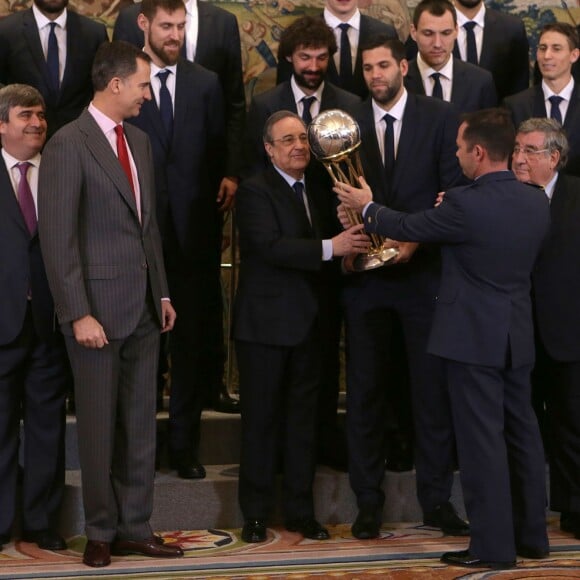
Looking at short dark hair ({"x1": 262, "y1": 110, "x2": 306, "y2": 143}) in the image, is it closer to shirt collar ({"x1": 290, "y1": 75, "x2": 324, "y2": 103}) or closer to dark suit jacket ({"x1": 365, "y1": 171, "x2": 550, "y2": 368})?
shirt collar ({"x1": 290, "y1": 75, "x2": 324, "y2": 103})

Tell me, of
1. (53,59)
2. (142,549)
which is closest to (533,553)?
(142,549)

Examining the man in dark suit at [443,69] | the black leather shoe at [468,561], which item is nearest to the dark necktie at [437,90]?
the man in dark suit at [443,69]

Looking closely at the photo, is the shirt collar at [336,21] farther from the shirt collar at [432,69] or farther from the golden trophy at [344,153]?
the golden trophy at [344,153]

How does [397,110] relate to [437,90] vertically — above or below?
below

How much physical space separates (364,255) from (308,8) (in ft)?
7.43

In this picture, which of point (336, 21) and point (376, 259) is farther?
point (336, 21)

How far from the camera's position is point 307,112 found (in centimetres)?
620

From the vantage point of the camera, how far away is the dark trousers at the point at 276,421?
18.9 ft

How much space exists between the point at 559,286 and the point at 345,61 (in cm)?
155

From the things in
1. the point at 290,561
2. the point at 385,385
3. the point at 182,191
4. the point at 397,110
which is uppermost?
the point at 397,110

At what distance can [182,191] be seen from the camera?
20.0ft

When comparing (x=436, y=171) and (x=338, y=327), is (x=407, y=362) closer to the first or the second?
(x=338, y=327)

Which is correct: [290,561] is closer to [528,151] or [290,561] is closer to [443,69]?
[528,151]

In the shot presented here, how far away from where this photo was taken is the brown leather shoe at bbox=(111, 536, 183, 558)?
17.9 feet
